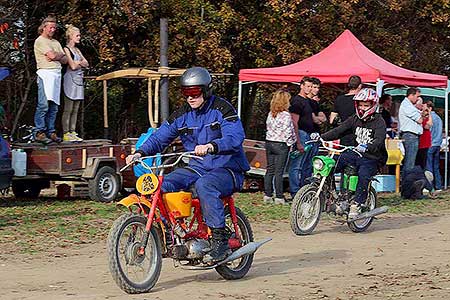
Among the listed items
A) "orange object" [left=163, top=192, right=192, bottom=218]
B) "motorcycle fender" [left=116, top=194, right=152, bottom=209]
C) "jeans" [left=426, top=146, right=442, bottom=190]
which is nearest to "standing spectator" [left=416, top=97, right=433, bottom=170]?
"jeans" [left=426, top=146, right=442, bottom=190]

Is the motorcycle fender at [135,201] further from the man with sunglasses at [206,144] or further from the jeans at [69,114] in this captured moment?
the jeans at [69,114]

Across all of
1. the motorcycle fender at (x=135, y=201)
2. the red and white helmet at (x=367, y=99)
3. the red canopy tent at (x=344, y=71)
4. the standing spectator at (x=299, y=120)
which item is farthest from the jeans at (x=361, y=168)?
the red canopy tent at (x=344, y=71)

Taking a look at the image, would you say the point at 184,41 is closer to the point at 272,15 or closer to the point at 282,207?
the point at 272,15

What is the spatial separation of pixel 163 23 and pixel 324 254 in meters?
7.96

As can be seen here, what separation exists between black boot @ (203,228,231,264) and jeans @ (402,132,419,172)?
10403 mm

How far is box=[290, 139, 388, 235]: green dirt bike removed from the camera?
1220cm

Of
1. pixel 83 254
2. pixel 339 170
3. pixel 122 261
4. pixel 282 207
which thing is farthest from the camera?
pixel 282 207

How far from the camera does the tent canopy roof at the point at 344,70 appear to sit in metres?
18.4

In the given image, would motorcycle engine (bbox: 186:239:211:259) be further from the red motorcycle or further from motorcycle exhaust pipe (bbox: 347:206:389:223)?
motorcycle exhaust pipe (bbox: 347:206:389:223)

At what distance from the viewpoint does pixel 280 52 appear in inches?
914

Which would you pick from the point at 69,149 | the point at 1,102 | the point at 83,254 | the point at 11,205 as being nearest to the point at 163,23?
the point at 69,149

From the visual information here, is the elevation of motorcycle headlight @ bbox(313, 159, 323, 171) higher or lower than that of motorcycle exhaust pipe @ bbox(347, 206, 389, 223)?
higher

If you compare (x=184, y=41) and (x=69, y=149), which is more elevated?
(x=184, y=41)

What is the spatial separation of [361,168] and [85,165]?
204 inches
